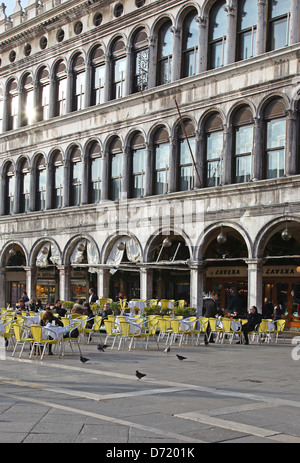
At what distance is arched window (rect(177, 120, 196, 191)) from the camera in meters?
29.1

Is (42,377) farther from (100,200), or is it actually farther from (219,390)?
(100,200)

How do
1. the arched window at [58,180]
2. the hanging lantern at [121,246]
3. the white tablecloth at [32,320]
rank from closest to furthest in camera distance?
the white tablecloth at [32,320] < the hanging lantern at [121,246] < the arched window at [58,180]

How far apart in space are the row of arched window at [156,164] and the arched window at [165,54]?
242 centimetres

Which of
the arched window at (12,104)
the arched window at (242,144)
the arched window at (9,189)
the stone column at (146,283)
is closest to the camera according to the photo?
the arched window at (242,144)

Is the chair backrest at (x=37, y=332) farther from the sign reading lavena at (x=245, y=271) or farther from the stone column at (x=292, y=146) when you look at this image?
the sign reading lavena at (x=245, y=271)

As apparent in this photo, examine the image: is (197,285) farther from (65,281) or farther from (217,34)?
(217,34)

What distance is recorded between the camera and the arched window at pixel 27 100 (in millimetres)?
39938

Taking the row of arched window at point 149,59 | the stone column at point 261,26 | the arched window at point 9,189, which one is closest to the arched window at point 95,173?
the row of arched window at point 149,59

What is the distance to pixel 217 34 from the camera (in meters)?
28.7

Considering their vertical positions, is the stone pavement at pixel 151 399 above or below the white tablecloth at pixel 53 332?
below

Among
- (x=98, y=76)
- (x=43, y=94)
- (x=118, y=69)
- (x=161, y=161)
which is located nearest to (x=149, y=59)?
(x=118, y=69)

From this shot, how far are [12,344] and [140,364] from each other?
5.76m

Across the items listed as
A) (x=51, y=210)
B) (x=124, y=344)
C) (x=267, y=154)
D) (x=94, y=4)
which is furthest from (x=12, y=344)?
(x=94, y=4)

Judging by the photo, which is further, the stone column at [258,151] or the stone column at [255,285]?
the stone column at [258,151]
